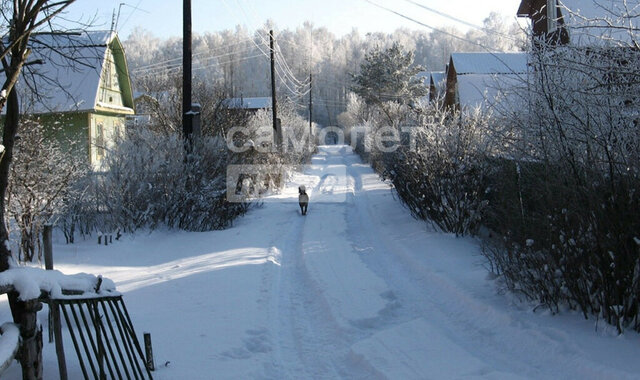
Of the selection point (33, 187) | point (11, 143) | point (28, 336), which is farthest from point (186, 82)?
point (28, 336)

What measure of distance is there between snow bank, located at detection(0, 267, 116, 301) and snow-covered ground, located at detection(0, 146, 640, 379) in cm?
70

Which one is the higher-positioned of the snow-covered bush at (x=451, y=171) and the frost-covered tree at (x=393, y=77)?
the frost-covered tree at (x=393, y=77)

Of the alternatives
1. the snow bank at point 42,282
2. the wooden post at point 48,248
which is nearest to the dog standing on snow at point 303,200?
the wooden post at point 48,248

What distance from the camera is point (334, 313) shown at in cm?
629

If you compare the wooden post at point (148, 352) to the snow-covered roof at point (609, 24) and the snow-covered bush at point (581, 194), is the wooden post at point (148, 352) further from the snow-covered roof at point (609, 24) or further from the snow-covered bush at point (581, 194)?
the snow-covered roof at point (609, 24)

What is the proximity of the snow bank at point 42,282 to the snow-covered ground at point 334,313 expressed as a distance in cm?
70

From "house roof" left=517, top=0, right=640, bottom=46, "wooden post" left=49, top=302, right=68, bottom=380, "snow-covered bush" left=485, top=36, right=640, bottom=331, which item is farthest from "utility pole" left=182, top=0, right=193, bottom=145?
"wooden post" left=49, top=302, right=68, bottom=380

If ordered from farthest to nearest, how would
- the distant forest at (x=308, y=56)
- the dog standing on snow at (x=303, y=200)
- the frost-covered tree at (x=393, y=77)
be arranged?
the distant forest at (x=308, y=56), the frost-covered tree at (x=393, y=77), the dog standing on snow at (x=303, y=200)

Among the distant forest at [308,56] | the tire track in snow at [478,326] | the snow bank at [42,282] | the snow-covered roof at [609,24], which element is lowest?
the tire track in snow at [478,326]

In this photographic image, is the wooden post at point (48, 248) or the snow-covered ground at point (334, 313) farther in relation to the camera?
the wooden post at point (48, 248)

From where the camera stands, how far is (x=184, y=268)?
852 cm

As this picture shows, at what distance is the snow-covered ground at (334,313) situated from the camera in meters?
4.58

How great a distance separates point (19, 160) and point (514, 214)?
7542 mm

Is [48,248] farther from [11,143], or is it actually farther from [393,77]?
[393,77]
